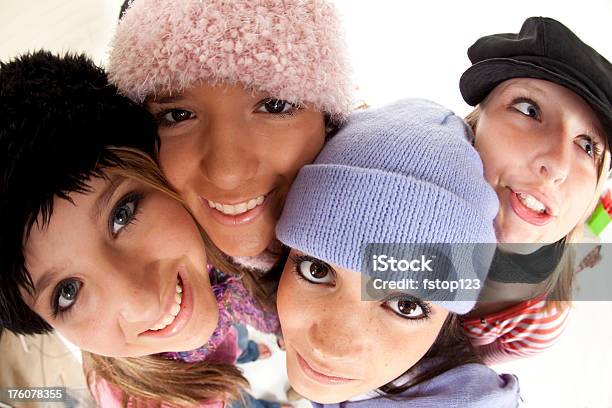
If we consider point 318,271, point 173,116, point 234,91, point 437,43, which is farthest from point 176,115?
point 437,43

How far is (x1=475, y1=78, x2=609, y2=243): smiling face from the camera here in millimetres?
738

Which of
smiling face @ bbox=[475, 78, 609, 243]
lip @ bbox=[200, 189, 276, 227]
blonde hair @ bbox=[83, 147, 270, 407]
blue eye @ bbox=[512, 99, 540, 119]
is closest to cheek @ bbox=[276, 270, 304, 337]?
lip @ bbox=[200, 189, 276, 227]

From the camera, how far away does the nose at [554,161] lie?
725 millimetres

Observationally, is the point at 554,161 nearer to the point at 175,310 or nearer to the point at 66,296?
the point at 175,310

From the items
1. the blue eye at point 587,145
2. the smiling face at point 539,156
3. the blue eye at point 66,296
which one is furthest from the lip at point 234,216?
the blue eye at point 587,145

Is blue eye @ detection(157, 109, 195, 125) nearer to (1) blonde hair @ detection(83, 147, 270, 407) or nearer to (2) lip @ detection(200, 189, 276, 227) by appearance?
(2) lip @ detection(200, 189, 276, 227)

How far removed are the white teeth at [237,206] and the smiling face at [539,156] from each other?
0.41m

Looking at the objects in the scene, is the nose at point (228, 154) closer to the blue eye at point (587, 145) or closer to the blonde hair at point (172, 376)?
the blonde hair at point (172, 376)

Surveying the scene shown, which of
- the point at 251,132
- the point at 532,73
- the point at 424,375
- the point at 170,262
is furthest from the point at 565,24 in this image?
the point at 170,262

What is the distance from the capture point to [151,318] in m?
0.75

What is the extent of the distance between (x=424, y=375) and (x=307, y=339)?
290mm

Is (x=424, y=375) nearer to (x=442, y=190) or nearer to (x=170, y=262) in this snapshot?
(x=442, y=190)

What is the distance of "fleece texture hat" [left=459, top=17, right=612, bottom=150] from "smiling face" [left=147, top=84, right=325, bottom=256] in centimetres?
33

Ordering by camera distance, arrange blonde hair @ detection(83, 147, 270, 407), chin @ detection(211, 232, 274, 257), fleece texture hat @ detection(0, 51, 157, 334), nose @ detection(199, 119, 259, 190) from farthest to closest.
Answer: blonde hair @ detection(83, 147, 270, 407) < chin @ detection(211, 232, 274, 257) < nose @ detection(199, 119, 259, 190) < fleece texture hat @ detection(0, 51, 157, 334)
